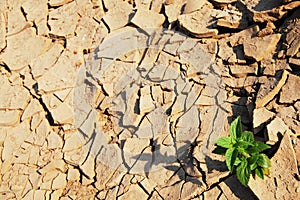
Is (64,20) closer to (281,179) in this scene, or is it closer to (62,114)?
(62,114)

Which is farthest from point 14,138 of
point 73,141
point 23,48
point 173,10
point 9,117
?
point 173,10

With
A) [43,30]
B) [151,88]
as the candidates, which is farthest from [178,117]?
[43,30]

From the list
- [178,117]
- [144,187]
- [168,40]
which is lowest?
[144,187]

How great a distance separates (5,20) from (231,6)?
70.1 inches

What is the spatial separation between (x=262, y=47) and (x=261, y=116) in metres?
0.44

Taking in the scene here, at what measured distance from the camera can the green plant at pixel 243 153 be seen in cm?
224

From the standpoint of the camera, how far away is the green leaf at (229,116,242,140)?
232cm

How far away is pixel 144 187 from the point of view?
259 cm

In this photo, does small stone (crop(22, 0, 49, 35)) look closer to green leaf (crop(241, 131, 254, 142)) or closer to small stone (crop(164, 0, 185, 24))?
small stone (crop(164, 0, 185, 24))

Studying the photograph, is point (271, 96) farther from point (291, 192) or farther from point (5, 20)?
point (5, 20)

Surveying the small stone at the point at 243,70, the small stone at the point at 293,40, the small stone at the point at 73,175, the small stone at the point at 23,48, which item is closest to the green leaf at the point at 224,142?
the small stone at the point at 243,70

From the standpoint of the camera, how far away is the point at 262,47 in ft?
8.70

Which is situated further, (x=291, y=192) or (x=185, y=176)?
(x=185, y=176)

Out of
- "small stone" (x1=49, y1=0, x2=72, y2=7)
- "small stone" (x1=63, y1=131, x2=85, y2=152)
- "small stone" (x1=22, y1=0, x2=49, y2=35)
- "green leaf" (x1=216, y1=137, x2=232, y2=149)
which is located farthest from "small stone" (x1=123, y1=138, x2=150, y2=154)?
"small stone" (x1=49, y1=0, x2=72, y2=7)
